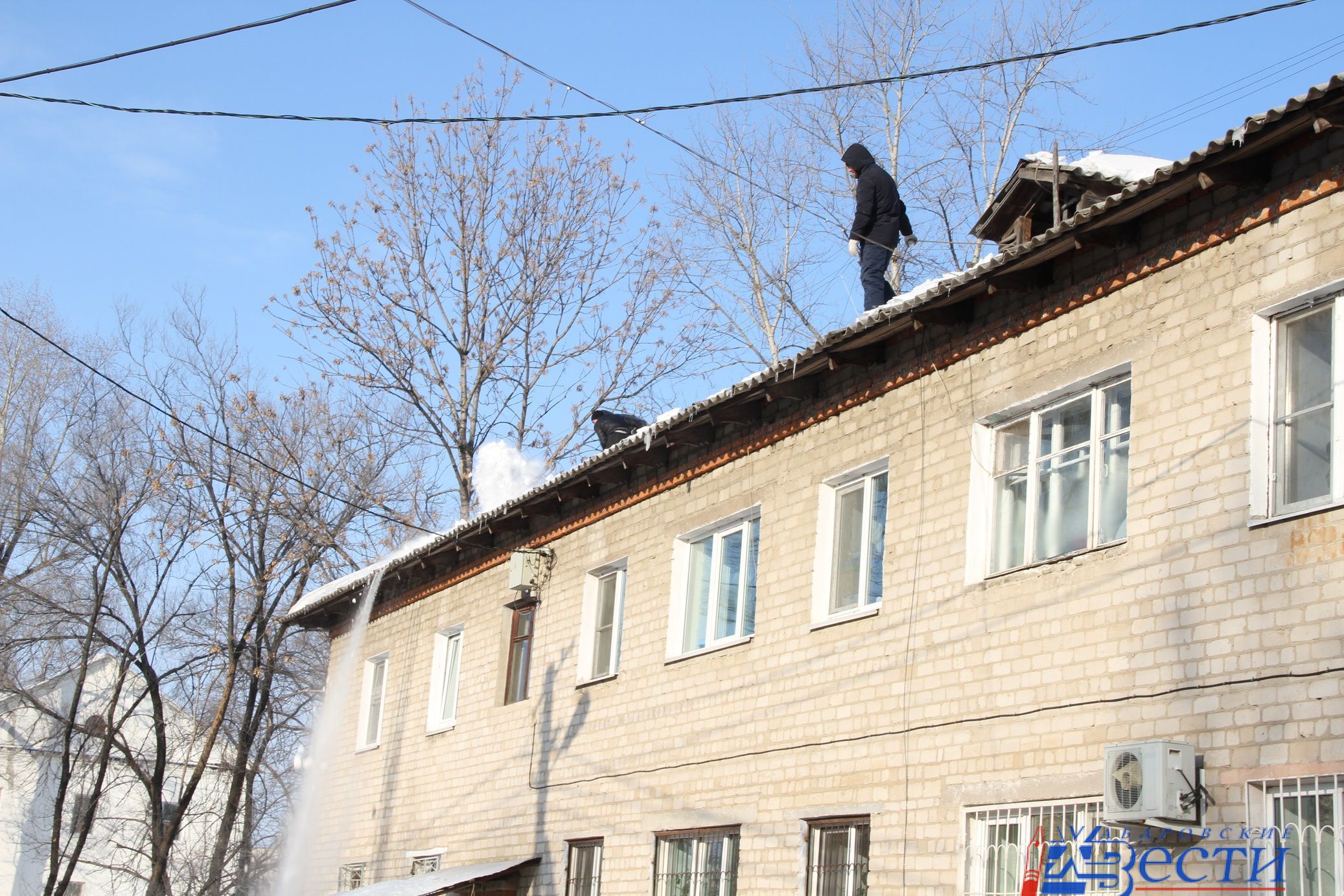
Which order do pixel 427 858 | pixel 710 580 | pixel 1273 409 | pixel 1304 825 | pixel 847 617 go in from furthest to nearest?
pixel 427 858, pixel 710 580, pixel 847 617, pixel 1273 409, pixel 1304 825

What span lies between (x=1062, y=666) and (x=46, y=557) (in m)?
27.9

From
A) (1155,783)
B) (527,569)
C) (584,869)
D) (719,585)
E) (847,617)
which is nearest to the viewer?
(1155,783)

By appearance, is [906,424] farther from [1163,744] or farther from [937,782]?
[1163,744]

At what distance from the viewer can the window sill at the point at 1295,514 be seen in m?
7.31

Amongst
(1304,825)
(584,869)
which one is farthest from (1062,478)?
(584,869)

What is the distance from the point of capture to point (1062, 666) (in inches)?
344

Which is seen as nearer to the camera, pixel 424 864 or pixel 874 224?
pixel 874 224

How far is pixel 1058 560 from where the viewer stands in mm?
9008

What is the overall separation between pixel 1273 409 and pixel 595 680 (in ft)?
26.7

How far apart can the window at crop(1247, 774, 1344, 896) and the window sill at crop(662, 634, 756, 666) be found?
5.35 metres

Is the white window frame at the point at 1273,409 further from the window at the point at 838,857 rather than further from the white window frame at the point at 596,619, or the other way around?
the white window frame at the point at 596,619

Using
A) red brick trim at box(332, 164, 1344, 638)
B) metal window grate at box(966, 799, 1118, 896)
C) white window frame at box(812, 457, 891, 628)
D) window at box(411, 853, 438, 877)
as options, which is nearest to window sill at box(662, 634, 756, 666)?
white window frame at box(812, 457, 891, 628)

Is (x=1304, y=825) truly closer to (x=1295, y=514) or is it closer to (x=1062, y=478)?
(x=1295, y=514)

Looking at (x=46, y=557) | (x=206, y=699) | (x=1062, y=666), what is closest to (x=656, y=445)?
(x=1062, y=666)
